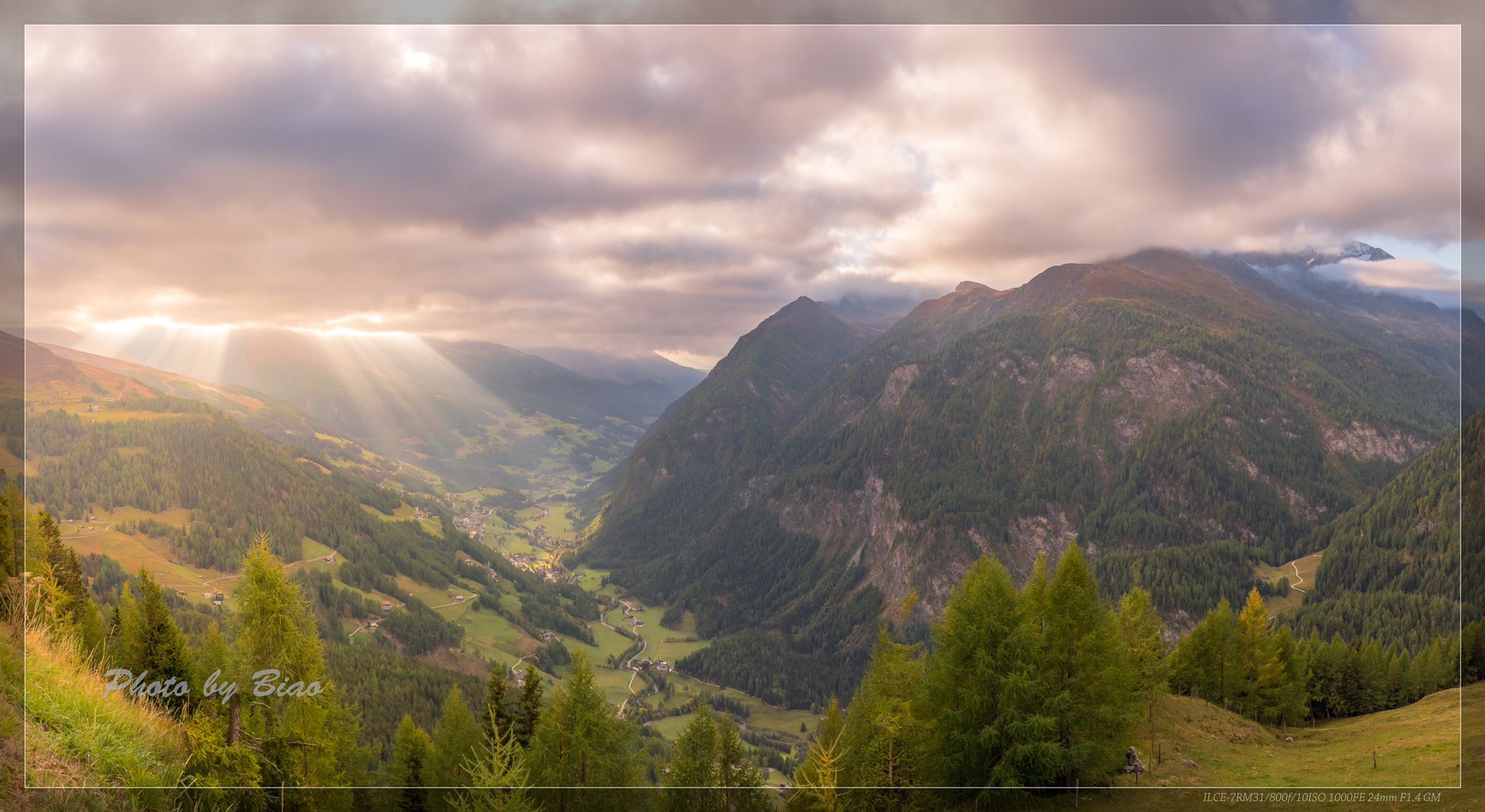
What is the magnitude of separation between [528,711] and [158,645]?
19.1 meters

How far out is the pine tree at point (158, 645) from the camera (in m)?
29.4

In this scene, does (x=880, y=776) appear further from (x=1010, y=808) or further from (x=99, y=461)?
(x=99, y=461)

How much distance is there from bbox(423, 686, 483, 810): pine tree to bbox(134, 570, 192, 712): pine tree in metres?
14.9

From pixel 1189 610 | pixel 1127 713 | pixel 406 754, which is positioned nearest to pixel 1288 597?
pixel 1189 610

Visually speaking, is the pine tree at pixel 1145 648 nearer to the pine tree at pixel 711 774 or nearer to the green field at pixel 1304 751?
the green field at pixel 1304 751

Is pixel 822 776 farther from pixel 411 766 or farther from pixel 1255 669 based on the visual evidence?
pixel 1255 669

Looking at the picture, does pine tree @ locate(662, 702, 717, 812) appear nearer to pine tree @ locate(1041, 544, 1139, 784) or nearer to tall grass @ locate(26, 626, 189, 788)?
pine tree @ locate(1041, 544, 1139, 784)

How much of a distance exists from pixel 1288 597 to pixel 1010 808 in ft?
701

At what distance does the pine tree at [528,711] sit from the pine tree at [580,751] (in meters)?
3.40

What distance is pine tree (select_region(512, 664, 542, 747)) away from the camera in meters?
37.6

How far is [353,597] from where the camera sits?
170875 mm

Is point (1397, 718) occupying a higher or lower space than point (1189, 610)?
higher

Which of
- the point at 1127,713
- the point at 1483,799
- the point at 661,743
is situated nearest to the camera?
the point at 1483,799

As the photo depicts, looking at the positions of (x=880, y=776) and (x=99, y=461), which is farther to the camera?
(x=99, y=461)
